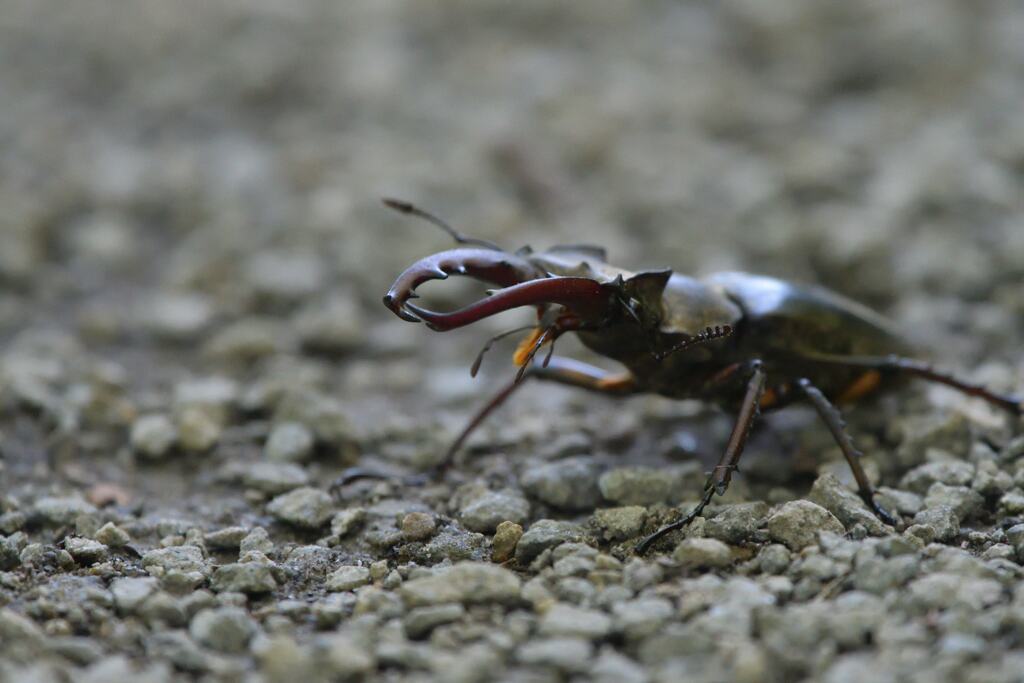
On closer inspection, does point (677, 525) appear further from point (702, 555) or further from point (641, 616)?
point (641, 616)

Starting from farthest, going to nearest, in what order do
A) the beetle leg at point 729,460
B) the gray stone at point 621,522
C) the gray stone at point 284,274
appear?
the gray stone at point 284,274 < the gray stone at point 621,522 < the beetle leg at point 729,460

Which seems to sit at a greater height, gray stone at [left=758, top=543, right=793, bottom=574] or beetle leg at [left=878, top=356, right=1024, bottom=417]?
beetle leg at [left=878, top=356, right=1024, bottom=417]

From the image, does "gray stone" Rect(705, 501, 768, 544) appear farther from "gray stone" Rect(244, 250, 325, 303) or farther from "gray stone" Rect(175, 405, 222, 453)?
"gray stone" Rect(244, 250, 325, 303)

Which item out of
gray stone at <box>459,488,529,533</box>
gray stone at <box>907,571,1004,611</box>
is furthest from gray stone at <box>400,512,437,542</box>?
gray stone at <box>907,571,1004,611</box>

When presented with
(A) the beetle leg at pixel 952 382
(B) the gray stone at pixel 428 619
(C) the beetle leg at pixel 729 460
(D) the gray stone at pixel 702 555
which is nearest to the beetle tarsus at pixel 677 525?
(C) the beetle leg at pixel 729 460

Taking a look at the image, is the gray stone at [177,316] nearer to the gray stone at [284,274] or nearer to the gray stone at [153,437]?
the gray stone at [284,274]

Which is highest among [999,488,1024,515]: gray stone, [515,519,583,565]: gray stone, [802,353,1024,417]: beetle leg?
[802,353,1024,417]: beetle leg

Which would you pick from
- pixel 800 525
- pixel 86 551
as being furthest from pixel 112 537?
pixel 800 525
